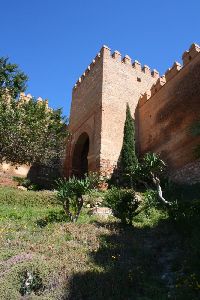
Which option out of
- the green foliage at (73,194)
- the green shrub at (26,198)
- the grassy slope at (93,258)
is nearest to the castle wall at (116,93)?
the green shrub at (26,198)

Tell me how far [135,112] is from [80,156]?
4737mm

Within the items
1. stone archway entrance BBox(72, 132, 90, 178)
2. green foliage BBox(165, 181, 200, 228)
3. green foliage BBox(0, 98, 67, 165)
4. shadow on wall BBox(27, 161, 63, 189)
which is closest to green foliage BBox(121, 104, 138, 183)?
stone archway entrance BBox(72, 132, 90, 178)

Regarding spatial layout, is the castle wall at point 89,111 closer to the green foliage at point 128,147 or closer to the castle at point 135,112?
the castle at point 135,112

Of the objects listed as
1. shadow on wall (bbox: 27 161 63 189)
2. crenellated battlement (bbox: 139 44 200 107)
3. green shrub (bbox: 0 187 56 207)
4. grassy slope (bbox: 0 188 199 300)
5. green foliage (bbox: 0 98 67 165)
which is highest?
crenellated battlement (bbox: 139 44 200 107)

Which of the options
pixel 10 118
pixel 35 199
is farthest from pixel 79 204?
pixel 10 118

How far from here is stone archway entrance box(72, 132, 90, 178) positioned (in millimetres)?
23406

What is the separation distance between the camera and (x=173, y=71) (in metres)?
20.3

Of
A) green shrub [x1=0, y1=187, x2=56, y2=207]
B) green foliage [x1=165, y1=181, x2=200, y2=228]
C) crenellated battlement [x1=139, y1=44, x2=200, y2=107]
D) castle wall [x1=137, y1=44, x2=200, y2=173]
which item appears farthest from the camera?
crenellated battlement [x1=139, y1=44, x2=200, y2=107]

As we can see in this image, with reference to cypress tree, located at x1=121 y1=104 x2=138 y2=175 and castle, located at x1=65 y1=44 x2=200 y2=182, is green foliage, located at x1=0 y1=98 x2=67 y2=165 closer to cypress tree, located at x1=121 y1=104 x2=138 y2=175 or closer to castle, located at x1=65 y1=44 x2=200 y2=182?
castle, located at x1=65 y1=44 x2=200 y2=182

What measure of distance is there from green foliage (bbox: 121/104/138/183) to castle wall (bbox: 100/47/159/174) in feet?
0.95

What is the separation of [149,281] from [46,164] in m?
15.3

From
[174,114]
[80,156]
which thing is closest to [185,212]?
[174,114]

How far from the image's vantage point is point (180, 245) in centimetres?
928

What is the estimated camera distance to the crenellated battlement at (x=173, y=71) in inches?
743
